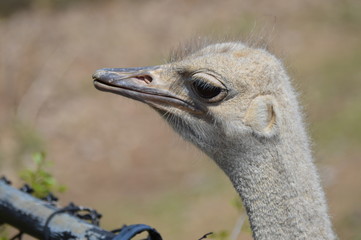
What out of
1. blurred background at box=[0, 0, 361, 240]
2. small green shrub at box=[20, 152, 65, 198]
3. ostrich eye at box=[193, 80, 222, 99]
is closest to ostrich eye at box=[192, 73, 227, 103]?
ostrich eye at box=[193, 80, 222, 99]

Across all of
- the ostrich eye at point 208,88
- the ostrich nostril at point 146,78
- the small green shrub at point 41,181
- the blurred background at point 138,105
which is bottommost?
the small green shrub at point 41,181

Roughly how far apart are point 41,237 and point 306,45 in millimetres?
10521

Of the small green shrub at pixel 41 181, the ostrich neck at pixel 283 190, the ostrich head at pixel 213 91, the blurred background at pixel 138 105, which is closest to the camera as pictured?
the ostrich neck at pixel 283 190

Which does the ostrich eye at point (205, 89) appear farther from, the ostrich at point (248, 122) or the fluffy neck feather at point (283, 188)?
the fluffy neck feather at point (283, 188)

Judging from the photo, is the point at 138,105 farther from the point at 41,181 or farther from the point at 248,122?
the point at 248,122

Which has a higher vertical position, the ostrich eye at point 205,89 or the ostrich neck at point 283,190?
the ostrich eye at point 205,89

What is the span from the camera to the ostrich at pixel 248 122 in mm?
2240

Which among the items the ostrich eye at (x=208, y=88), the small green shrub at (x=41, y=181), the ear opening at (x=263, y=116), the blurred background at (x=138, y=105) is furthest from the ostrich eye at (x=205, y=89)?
the blurred background at (x=138, y=105)

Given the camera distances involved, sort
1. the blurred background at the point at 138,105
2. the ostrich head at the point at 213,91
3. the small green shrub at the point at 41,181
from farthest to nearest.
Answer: the blurred background at the point at 138,105, the small green shrub at the point at 41,181, the ostrich head at the point at 213,91

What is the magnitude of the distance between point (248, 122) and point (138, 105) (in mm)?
8859

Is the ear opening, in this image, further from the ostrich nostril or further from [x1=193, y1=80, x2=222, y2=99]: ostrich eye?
the ostrich nostril

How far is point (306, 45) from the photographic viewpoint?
40.8 ft

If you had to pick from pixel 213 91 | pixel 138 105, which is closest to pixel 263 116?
Answer: pixel 213 91

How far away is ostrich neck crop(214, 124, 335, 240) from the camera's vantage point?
7.29 feet
